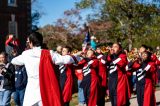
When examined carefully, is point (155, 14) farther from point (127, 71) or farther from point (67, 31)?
point (127, 71)

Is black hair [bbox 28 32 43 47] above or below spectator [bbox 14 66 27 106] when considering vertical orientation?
above

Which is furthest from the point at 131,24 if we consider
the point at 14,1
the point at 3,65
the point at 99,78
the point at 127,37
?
the point at 3,65

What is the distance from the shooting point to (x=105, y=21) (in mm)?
45844

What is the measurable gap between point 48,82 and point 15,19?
2817cm

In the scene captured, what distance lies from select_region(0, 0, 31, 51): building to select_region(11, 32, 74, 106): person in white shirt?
1007 inches

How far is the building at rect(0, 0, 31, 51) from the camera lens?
34.6m

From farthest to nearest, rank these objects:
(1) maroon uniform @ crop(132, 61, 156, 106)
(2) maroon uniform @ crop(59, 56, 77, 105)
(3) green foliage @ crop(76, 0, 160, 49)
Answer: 1. (3) green foliage @ crop(76, 0, 160, 49)
2. (2) maroon uniform @ crop(59, 56, 77, 105)
3. (1) maroon uniform @ crop(132, 61, 156, 106)

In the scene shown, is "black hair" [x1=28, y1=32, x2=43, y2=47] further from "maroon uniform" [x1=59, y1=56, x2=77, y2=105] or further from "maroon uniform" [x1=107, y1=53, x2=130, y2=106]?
"maroon uniform" [x1=59, y1=56, x2=77, y2=105]

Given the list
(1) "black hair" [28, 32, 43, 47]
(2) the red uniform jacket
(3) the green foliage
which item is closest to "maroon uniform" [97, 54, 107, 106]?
(2) the red uniform jacket

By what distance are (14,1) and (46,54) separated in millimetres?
28312

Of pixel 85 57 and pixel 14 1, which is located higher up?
pixel 14 1

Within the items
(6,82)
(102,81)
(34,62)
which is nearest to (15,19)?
(102,81)

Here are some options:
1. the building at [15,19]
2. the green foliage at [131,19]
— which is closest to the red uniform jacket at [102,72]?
the building at [15,19]

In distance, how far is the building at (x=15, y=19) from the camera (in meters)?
34.6
